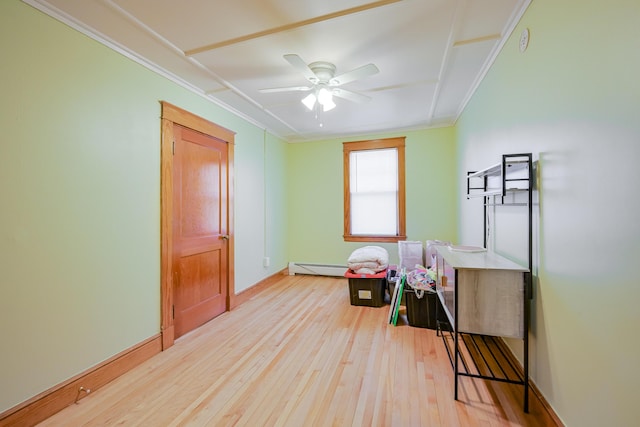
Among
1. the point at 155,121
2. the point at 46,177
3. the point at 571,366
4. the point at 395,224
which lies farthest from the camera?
the point at 395,224

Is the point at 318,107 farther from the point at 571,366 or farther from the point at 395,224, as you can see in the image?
the point at 571,366

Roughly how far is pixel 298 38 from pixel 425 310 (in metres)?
2.76

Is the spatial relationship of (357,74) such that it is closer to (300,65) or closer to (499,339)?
(300,65)

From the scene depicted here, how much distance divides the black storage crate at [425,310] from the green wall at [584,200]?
3.29 ft

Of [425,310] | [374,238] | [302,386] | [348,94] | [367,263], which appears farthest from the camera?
[374,238]

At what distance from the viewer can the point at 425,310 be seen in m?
2.76

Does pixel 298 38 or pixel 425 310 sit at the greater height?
pixel 298 38

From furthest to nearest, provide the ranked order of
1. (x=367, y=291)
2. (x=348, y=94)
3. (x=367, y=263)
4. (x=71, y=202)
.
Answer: (x=367, y=263) < (x=367, y=291) < (x=348, y=94) < (x=71, y=202)

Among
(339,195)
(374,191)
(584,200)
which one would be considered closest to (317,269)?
(339,195)

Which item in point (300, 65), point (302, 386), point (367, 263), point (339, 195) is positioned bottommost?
point (302, 386)

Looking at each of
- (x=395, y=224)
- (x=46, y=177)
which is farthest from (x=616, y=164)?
(x=395, y=224)

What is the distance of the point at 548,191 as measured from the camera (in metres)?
1.50

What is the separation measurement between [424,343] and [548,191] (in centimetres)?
169

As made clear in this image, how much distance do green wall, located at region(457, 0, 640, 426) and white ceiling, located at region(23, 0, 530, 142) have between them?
47cm
